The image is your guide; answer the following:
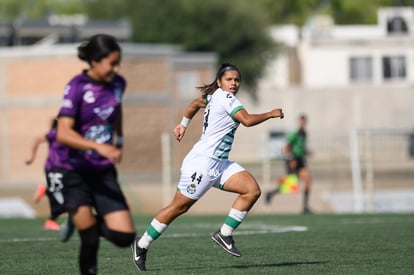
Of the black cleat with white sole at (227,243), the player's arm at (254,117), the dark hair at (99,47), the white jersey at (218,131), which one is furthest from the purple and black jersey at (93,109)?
the black cleat with white sole at (227,243)

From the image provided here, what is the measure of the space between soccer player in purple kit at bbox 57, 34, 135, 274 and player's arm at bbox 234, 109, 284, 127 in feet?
6.10

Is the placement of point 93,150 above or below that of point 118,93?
below

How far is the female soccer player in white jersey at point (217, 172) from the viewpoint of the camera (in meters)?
10.9

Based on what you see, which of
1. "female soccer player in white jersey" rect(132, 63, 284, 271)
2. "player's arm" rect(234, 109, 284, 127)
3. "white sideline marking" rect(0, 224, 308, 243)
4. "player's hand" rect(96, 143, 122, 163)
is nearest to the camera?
"player's hand" rect(96, 143, 122, 163)

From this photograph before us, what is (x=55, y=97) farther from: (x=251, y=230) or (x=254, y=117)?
(x=254, y=117)

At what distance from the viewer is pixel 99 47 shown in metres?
8.42

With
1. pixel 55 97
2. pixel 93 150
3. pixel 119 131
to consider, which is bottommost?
pixel 93 150

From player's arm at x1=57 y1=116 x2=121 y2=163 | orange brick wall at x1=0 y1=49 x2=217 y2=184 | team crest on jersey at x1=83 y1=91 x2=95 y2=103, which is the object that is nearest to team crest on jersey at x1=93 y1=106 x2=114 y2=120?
team crest on jersey at x1=83 y1=91 x2=95 y2=103

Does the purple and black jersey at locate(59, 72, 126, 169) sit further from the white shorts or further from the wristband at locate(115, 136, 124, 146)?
the white shorts

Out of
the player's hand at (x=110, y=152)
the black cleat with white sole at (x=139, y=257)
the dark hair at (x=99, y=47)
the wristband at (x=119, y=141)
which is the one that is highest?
the dark hair at (x=99, y=47)

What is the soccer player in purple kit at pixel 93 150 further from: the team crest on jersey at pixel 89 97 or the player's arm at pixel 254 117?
the player's arm at pixel 254 117

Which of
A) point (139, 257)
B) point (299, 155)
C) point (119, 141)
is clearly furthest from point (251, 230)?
point (299, 155)

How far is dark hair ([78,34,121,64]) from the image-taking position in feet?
27.6

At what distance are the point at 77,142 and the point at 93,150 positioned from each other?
177 mm
